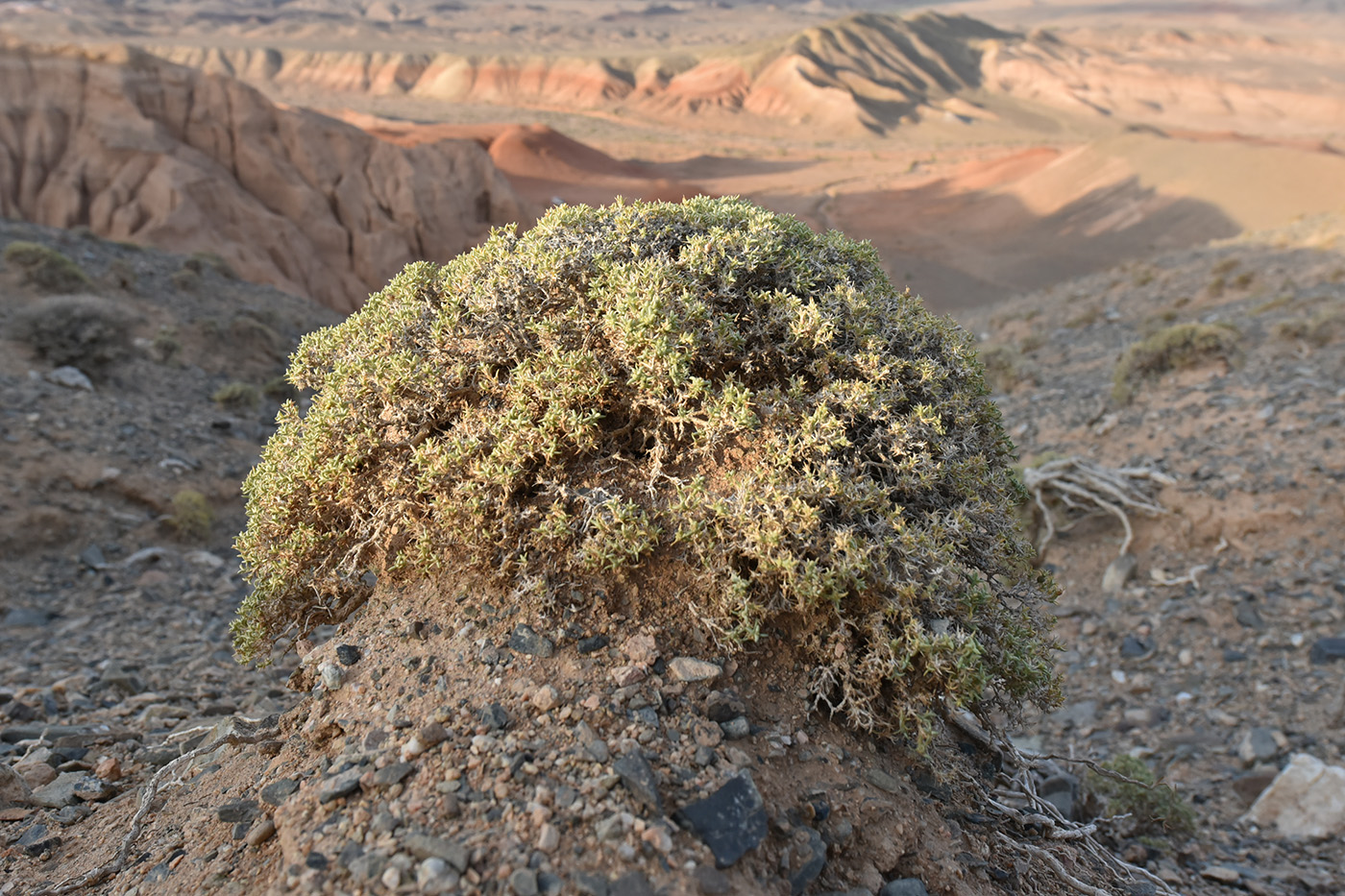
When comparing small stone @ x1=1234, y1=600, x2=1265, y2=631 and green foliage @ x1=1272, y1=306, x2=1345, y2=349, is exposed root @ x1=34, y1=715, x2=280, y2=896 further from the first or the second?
green foliage @ x1=1272, y1=306, x2=1345, y2=349

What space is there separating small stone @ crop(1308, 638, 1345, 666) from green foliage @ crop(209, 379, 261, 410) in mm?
10235

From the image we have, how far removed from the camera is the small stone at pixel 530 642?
2.46 metres

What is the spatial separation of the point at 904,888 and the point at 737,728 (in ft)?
2.02

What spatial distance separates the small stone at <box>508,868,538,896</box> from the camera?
72.6 inches

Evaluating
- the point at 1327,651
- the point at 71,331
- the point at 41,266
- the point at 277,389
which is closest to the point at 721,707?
the point at 1327,651

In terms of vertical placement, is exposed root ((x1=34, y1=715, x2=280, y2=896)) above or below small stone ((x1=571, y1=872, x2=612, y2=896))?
below

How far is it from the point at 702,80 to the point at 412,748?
65334mm

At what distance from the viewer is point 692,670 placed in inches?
95.7

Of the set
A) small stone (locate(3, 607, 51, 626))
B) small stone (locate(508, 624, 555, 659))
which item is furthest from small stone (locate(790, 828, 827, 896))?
small stone (locate(3, 607, 51, 626))

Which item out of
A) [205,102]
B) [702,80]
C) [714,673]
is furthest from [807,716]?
[702,80]

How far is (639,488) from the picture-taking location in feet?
8.54

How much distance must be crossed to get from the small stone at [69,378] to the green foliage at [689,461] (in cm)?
677

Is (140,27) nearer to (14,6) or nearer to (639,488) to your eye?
(14,6)

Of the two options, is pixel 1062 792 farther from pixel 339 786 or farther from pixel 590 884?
pixel 339 786
